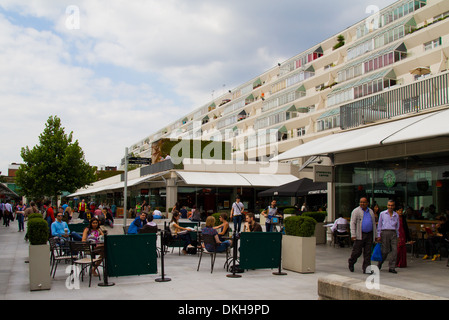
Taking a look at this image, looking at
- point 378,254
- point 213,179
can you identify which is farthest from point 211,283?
point 213,179

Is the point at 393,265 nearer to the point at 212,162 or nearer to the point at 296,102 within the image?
the point at 212,162

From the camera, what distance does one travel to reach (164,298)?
6.64 m

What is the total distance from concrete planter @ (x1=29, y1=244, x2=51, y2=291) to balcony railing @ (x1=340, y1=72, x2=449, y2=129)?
10.7 m

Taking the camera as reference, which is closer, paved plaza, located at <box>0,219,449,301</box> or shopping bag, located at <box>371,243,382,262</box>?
paved plaza, located at <box>0,219,449,301</box>

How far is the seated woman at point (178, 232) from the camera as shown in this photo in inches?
480

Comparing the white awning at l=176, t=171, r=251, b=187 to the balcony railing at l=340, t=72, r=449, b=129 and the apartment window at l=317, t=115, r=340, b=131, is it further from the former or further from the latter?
the apartment window at l=317, t=115, r=340, b=131

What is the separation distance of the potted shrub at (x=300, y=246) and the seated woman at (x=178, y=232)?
3.68 metres

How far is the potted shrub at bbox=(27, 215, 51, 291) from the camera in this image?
23.7 feet

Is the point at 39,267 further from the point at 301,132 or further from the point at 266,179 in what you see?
the point at 301,132

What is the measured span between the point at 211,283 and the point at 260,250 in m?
1.39

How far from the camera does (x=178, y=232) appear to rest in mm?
12391

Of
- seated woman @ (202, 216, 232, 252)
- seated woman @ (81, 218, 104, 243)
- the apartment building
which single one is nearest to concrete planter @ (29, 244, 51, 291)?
seated woman @ (81, 218, 104, 243)

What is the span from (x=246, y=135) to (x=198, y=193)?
37.2m
